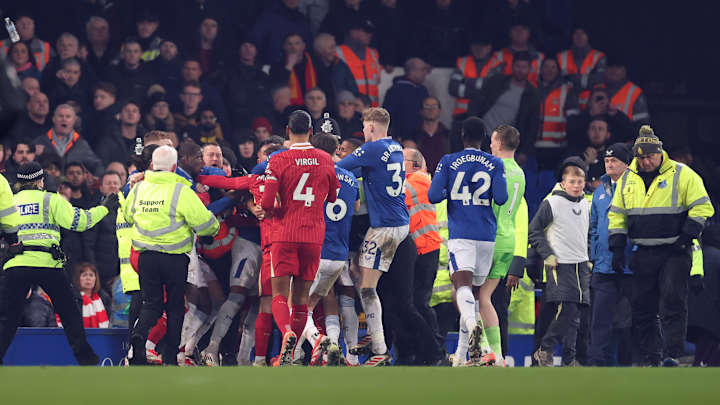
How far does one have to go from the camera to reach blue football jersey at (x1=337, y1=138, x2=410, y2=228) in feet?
Answer: 36.8

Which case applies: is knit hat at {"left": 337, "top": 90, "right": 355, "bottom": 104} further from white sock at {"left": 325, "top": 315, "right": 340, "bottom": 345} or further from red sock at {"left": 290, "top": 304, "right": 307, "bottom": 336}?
red sock at {"left": 290, "top": 304, "right": 307, "bottom": 336}

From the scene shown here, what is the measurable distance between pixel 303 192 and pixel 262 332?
5.31ft

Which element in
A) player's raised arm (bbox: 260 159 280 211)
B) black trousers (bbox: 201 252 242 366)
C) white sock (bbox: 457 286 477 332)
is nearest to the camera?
player's raised arm (bbox: 260 159 280 211)

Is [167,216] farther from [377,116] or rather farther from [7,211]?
[377,116]

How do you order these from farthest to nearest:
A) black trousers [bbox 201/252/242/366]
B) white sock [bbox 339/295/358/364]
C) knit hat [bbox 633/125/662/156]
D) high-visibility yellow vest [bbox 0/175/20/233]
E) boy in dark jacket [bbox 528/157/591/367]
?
boy in dark jacket [bbox 528/157/591/367] < black trousers [bbox 201/252/242/366] < white sock [bbox 339/295/358/364] < knit hat [bbox 633/125/662/156] < high-visibility yellow vest [bbox 0/175/20/233]

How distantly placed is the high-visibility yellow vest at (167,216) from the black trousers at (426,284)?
7.44 feet

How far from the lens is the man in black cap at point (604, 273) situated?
12.7 metres

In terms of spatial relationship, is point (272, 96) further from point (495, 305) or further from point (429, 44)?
point (495, 305)

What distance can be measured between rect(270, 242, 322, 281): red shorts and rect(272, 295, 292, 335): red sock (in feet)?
0.67

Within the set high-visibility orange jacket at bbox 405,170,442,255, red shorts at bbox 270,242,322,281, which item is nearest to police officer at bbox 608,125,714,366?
high-visibility orange jacket at bbox 405,170,442,255

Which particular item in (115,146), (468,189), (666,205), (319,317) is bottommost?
(319,317)

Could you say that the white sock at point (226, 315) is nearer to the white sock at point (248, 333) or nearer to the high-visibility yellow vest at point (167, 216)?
the white sock at point (248, 333)

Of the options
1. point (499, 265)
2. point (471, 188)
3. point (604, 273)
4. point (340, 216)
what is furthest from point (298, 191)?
point (604, 273)

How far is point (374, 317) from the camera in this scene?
11164 millimetres
